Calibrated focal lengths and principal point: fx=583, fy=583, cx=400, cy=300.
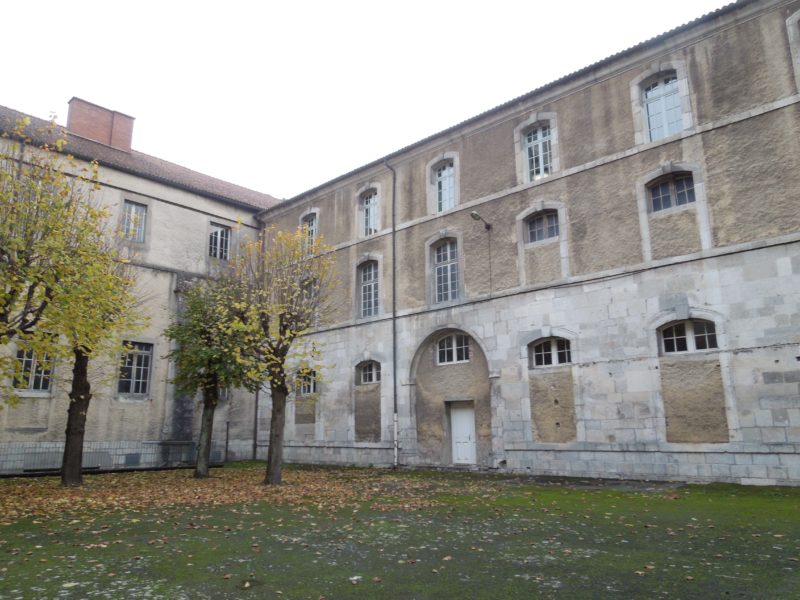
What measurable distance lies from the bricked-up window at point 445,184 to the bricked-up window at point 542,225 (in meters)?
3.27

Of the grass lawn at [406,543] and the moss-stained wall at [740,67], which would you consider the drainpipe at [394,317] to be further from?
the moss-stained wall at [740,67]

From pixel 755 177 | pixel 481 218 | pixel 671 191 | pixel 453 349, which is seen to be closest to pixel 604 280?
pixel 671 191

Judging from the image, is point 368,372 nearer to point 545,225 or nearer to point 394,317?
point 394,317

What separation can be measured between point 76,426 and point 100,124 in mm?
15412

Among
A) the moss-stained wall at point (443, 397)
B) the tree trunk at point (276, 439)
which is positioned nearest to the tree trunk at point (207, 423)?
the tree trunk at point (276, 439)

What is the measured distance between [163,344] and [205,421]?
252 inches

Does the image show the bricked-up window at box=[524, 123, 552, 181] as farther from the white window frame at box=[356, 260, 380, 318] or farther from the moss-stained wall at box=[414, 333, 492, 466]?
the white window frame at box=[356, 260, 380, 318]

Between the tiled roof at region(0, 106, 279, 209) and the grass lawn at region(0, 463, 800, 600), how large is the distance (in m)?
13.7

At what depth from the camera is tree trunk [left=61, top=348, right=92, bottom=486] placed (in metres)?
14.8

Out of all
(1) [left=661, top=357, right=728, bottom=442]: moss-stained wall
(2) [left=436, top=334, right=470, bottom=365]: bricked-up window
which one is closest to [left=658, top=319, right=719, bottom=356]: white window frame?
(1) [left=661, top=357, right=728, bottom=442]: moss-stained wall

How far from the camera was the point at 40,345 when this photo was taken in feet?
35.0

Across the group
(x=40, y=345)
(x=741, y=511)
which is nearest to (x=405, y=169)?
(x=40, y=345)

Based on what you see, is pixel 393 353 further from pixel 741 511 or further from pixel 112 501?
pixel 741 511

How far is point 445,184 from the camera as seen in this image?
815 inches
